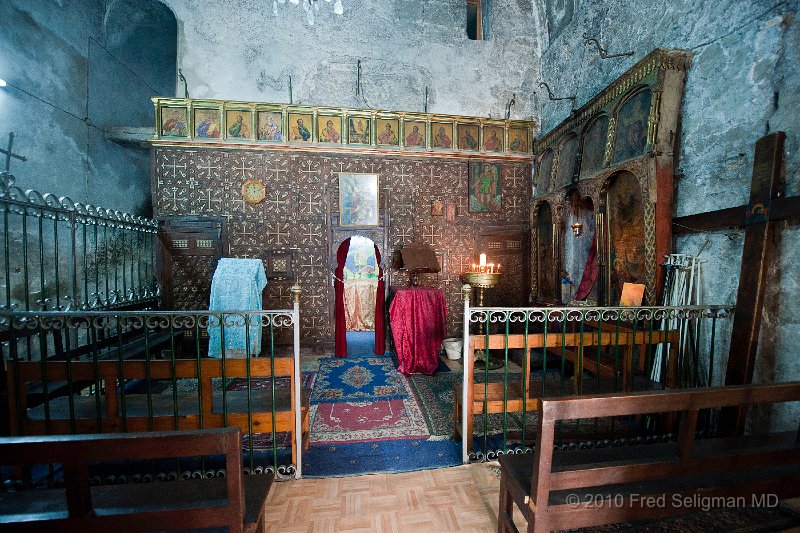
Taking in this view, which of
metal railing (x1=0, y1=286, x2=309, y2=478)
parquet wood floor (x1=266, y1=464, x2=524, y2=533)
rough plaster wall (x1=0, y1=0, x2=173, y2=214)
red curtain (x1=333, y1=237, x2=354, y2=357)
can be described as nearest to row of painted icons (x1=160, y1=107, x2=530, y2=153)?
rough plaster wall (x1=0, y1=0, x2=173, y2=214)

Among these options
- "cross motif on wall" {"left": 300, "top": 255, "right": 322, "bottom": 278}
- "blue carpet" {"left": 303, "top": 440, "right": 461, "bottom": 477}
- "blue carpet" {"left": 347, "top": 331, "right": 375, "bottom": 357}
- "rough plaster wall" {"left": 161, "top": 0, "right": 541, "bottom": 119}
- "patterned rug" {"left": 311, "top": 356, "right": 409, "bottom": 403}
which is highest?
"rough plaster wall" {"left": 161, "top": 0, "right": 541, "bottom": 119}

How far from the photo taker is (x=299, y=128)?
6.68 metres

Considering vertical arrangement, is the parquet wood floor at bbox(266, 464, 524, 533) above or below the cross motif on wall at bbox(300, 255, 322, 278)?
below

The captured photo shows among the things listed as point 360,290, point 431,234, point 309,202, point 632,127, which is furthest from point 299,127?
point 632,127

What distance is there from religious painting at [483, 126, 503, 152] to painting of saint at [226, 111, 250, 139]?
5.09 m

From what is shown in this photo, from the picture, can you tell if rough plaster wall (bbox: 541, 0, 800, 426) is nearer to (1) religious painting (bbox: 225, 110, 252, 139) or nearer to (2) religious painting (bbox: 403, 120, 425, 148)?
(2) religious painting (bbox: 403, 120, 425, 148)

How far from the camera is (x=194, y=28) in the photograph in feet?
21.4

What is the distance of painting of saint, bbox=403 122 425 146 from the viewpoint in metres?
7.00

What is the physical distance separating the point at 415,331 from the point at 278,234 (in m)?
3.60

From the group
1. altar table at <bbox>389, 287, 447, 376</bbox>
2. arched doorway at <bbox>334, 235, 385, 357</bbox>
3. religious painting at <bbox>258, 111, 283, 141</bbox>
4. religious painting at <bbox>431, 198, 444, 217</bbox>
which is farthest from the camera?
arched doorway at <bbox>334, 235, 385, 357</bbox>

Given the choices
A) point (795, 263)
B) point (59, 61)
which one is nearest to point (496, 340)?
point (795, 263)

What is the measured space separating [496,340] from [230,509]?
2250mm

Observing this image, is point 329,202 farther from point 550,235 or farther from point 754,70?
point 754,70

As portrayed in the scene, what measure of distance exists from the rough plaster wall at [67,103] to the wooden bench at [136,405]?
13.0 feet
